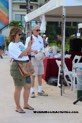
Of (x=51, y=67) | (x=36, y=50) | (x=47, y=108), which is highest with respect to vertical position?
(x=36, y=50)

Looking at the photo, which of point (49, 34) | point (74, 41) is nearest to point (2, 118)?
point (74, 41)

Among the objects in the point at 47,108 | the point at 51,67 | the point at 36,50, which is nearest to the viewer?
the point at 47,108

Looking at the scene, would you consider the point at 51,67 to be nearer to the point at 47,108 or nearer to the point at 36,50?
the point at 36,50

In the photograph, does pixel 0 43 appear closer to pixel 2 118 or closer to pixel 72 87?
pixel 72 87

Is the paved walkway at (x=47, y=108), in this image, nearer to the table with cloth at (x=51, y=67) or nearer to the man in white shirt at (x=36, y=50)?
the man in white shirt at (x=36, y=50)

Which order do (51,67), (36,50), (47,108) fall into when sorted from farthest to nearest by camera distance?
(51,67) < (36,50) < (47,108)

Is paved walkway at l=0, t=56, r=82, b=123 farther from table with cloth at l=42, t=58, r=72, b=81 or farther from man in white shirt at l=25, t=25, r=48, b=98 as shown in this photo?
table with cloth at l=42, t=58, r=72, b=81

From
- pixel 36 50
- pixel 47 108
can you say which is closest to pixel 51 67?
pixel 36 50

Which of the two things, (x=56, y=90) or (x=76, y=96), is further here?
(x=56, y=90)

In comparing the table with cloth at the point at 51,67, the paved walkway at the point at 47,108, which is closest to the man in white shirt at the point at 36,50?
the paved walkway at the point at 47,108

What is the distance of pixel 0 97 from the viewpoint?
32.4 feet

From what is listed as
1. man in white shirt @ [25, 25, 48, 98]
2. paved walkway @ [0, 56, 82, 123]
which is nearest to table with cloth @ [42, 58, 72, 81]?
paved walkway @ [0, 56, 82, 123]

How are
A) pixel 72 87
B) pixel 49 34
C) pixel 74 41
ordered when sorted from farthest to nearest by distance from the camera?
pixel 49 34 < pixel 74 41 < pixel 72 87

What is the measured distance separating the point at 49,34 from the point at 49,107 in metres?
39.2
